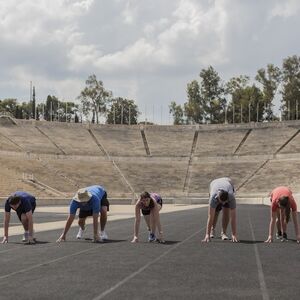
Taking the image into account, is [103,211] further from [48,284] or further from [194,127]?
[194,127]

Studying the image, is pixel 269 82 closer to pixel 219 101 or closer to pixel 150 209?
pixel 219 101

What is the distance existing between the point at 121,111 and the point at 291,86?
35.4 meters

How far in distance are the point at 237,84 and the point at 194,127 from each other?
88.8 feet

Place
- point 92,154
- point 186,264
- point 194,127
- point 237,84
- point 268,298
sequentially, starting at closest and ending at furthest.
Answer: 1. point 268,298
2. point 186,264
3. point 92,154
4. point 194,127
5. point 237,84

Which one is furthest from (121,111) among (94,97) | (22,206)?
(22,206)

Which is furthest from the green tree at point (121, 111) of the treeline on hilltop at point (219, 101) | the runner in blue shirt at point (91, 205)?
the runner in blue shirt at point (91, 205)

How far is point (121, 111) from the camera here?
117 metres

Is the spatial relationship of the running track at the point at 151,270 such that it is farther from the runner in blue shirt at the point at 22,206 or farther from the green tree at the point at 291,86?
the green tree at the point at 291,86

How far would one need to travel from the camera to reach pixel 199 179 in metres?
70.4

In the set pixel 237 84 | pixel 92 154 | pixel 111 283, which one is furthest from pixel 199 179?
pixel 111 283

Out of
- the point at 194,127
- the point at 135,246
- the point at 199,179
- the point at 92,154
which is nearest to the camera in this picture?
the point at 135,246

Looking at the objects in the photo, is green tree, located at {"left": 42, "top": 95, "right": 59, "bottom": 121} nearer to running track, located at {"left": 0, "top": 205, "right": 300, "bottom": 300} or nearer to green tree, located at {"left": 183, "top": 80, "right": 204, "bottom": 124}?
green tree, located at {"left": 183, "top": 80, "right": 204, "bottom": 124}

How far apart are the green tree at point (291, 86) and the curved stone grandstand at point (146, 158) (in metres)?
22.6

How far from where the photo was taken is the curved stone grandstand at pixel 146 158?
2579 inches
